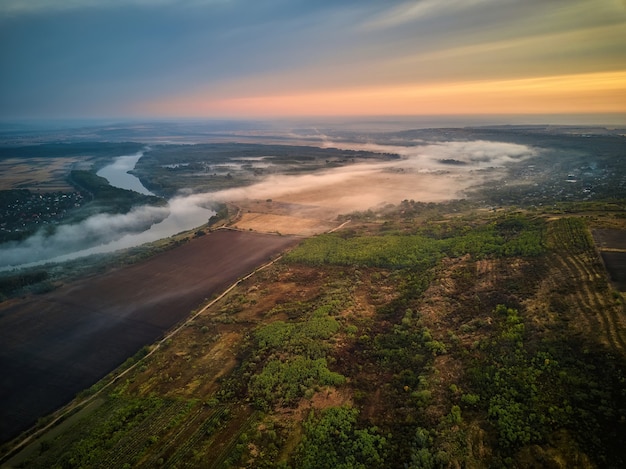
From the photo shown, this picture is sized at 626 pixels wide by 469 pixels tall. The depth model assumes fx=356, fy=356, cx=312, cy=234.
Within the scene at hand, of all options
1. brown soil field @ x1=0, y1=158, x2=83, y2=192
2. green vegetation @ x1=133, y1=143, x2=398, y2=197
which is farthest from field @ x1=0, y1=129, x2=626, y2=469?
brown soil field @ x1=0, y1=158, x2=83, y2=192

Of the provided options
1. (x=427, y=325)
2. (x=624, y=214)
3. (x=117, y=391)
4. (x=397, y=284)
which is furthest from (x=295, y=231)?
(x=624, y=214)

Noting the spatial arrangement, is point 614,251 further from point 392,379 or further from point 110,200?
point 110,200

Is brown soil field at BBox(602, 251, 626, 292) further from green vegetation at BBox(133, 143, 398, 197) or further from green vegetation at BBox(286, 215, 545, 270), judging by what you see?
green vegetation at BBox(133, 143, 398, 197)

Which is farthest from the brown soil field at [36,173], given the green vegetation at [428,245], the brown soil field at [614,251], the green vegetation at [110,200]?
the brown soil field at [614,251]

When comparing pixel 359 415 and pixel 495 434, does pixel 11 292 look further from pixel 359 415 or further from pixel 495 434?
pixel 495 434

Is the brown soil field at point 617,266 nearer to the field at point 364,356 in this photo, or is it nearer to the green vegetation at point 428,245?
the field at point 364,356
